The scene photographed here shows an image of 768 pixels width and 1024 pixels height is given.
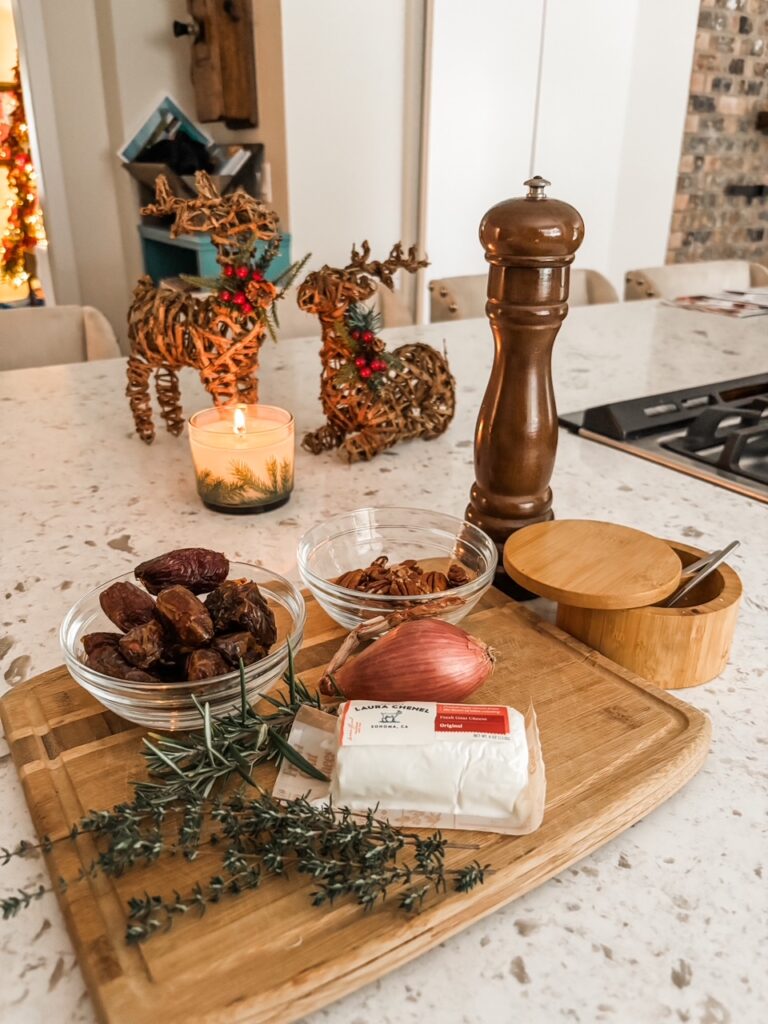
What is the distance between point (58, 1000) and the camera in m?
0.37

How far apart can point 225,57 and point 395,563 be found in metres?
2.74

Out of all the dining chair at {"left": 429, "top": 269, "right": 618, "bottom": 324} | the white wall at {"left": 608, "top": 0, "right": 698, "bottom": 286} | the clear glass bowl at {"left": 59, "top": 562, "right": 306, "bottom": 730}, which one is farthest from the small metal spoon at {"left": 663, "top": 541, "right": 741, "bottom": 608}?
the white wall at {"left": 608, "top": 0, "right": 698, "bottom": 286}

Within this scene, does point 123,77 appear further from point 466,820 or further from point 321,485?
point 466,820

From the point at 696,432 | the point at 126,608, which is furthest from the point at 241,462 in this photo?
the point at 696,432

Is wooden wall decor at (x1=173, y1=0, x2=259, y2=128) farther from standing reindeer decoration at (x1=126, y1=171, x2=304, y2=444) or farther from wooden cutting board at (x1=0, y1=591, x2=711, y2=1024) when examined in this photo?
wooden cutting board at (x1=0, y1=591, x2=711, y2=1024)

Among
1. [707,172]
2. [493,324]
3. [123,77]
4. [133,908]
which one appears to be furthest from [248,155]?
[133,908]

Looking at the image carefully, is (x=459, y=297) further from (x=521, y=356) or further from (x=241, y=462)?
(x=521, y=356)

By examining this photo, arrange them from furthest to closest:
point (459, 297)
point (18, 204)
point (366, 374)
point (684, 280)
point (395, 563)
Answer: point (18, 204) < point (684, 280) < point (459, 297) < point (366, 374) < point (395, 563)

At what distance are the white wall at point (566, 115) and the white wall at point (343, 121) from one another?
161 mm

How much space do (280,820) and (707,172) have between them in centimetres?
426

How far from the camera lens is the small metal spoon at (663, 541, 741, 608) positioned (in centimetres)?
61

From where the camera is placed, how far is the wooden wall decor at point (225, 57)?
2.78 m

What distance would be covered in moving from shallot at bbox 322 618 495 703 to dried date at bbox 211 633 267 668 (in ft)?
0.17

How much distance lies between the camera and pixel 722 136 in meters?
3.90
